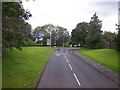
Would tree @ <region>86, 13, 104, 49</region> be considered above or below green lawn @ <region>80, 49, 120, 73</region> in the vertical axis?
above

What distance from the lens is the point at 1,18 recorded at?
18.6 m

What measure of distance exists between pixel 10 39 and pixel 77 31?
3765 inches

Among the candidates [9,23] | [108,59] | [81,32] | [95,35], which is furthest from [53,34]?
[9,23]

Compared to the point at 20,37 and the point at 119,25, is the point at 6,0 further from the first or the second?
the point at 119,25

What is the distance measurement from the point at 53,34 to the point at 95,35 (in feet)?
232

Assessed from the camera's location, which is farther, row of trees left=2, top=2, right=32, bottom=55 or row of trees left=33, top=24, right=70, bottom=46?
row of trees left=33, top=24, right=70, bottom=46

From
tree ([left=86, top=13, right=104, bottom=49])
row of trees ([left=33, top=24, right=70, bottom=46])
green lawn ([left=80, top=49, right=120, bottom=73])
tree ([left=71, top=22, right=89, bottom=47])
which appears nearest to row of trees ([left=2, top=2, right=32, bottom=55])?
green lawn ([left=80, top=49, right=120, bottom=73])

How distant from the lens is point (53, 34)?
157 m

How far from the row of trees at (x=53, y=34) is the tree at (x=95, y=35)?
197 ft

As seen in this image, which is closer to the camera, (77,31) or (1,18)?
(1,18)

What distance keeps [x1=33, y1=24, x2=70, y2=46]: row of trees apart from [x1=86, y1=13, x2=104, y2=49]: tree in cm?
5991

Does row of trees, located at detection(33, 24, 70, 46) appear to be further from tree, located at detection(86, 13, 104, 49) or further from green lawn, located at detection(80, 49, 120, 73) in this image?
green lawn, located at detection(80, 49, 120, 73)

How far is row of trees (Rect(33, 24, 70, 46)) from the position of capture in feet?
503

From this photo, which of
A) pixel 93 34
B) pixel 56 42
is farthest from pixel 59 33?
pixel 93 34
